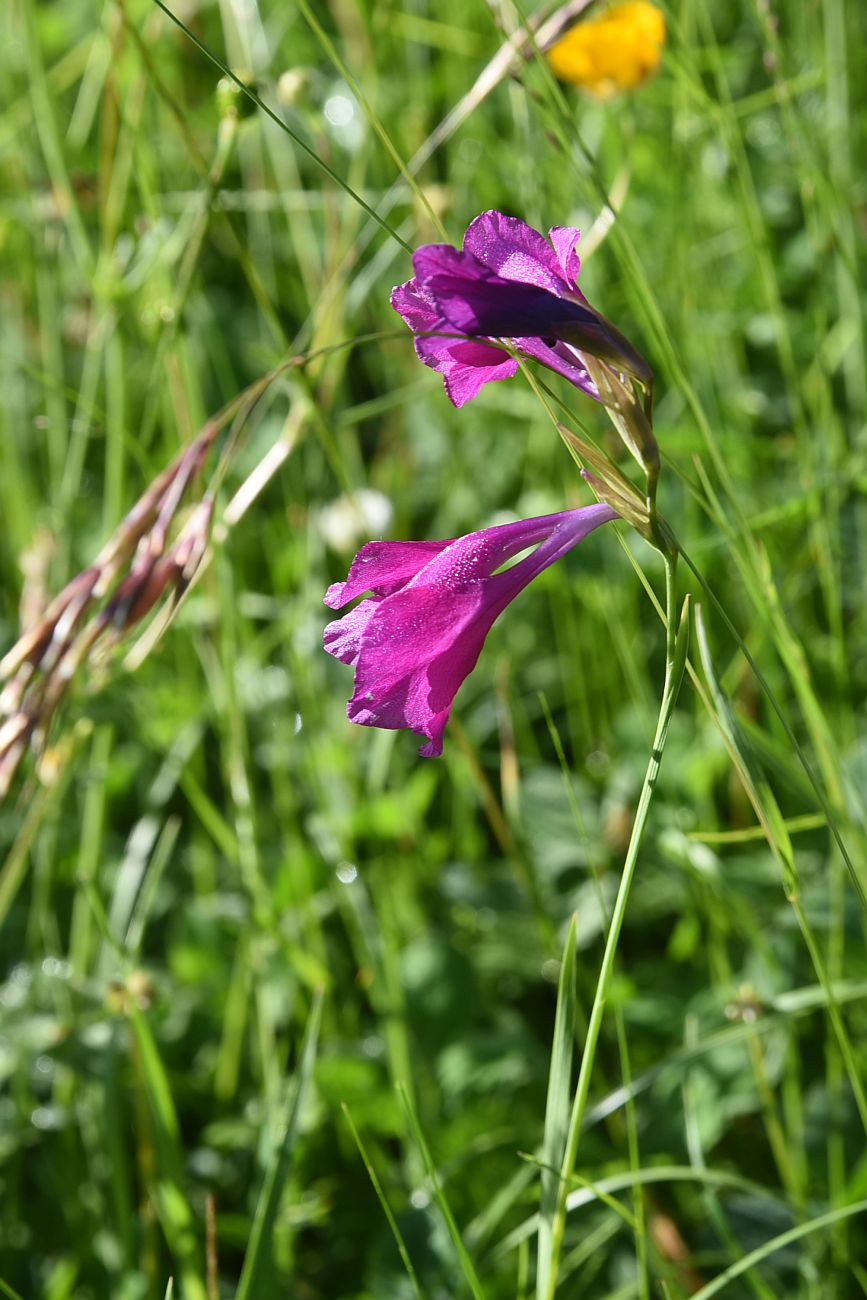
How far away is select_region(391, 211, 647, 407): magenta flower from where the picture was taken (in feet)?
1.21

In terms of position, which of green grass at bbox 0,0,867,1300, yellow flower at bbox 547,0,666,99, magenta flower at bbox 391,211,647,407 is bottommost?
green grass at bbox 0,0,867,1300

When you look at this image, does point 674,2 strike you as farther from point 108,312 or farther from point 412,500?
point 108,312

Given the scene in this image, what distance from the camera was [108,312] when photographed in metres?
0.97

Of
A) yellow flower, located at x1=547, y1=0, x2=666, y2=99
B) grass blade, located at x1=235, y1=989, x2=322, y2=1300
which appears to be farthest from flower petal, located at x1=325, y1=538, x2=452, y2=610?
yellow flower, located at x1=547, y1=0, x2=666, y2=99

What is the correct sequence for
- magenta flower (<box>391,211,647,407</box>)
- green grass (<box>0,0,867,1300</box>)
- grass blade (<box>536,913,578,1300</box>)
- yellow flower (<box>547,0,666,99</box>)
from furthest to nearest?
1. yellow flower (<box>547,0,666,99</box>)
2. green grass (<box>0,0,867,1300</box>)
3. grass blade (<box>536,913,578,1300</box>)
4. magenta flower (<box>391,211,647,407</box>)

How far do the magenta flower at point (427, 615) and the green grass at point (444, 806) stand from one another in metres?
0.09

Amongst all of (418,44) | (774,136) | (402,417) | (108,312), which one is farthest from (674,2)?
(108,312)

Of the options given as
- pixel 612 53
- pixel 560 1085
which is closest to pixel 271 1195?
pixel 560 1085

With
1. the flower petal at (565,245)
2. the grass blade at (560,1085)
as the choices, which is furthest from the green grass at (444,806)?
the flower petal at (565,245)

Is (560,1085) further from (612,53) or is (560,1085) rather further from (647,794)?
(612,53)

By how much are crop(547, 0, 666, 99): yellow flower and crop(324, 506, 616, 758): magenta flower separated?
2.87 feet

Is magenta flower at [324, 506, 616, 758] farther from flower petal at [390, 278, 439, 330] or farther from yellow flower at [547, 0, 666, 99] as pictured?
yellow flower at [547, 0, 666, 99]

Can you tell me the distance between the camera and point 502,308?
0.37 meters

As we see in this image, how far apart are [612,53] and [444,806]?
0.78 meters
